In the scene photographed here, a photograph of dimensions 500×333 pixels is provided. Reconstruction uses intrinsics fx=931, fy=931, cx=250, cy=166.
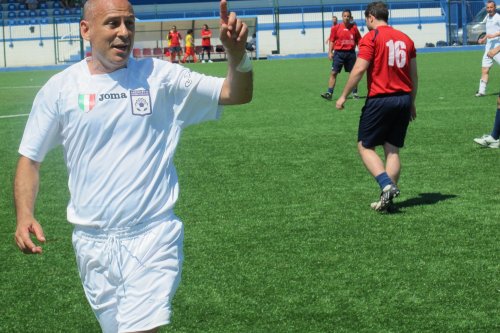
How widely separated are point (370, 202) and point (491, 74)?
1928 centimetres

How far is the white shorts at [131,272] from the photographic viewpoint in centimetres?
400

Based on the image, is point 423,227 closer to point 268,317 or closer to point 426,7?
point 268,317

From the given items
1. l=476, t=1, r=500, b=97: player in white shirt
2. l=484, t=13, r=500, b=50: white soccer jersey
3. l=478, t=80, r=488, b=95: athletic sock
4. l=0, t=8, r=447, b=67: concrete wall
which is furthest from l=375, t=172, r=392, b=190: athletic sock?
l=0, t=8, r=447, b=67: concrete wall

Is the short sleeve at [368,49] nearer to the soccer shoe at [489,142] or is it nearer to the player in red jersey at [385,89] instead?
the player in red jersey at [385,89]

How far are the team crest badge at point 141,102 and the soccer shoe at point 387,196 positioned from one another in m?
4.96

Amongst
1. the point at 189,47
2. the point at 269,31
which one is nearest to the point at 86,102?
the point at 189,47

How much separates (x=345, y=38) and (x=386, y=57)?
41.2 feet

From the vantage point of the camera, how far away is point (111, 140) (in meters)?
4.10

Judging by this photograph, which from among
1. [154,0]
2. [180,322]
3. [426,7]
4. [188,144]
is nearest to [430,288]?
[180,322]

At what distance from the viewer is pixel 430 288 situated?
642 cm

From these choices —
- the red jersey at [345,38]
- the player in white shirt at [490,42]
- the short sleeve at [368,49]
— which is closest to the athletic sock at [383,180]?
the short sleeve at [368,49]

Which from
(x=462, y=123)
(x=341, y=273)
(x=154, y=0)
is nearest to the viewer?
(x=341, y=273)

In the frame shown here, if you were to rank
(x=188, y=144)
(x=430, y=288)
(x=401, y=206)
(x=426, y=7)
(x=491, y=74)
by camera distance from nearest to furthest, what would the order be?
(x=430, y=288)
(x=401, y=206)
(x=188, y=144)
(x=491, y=74)
(x=426, y=7)

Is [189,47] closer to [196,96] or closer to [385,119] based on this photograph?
[385,119]
